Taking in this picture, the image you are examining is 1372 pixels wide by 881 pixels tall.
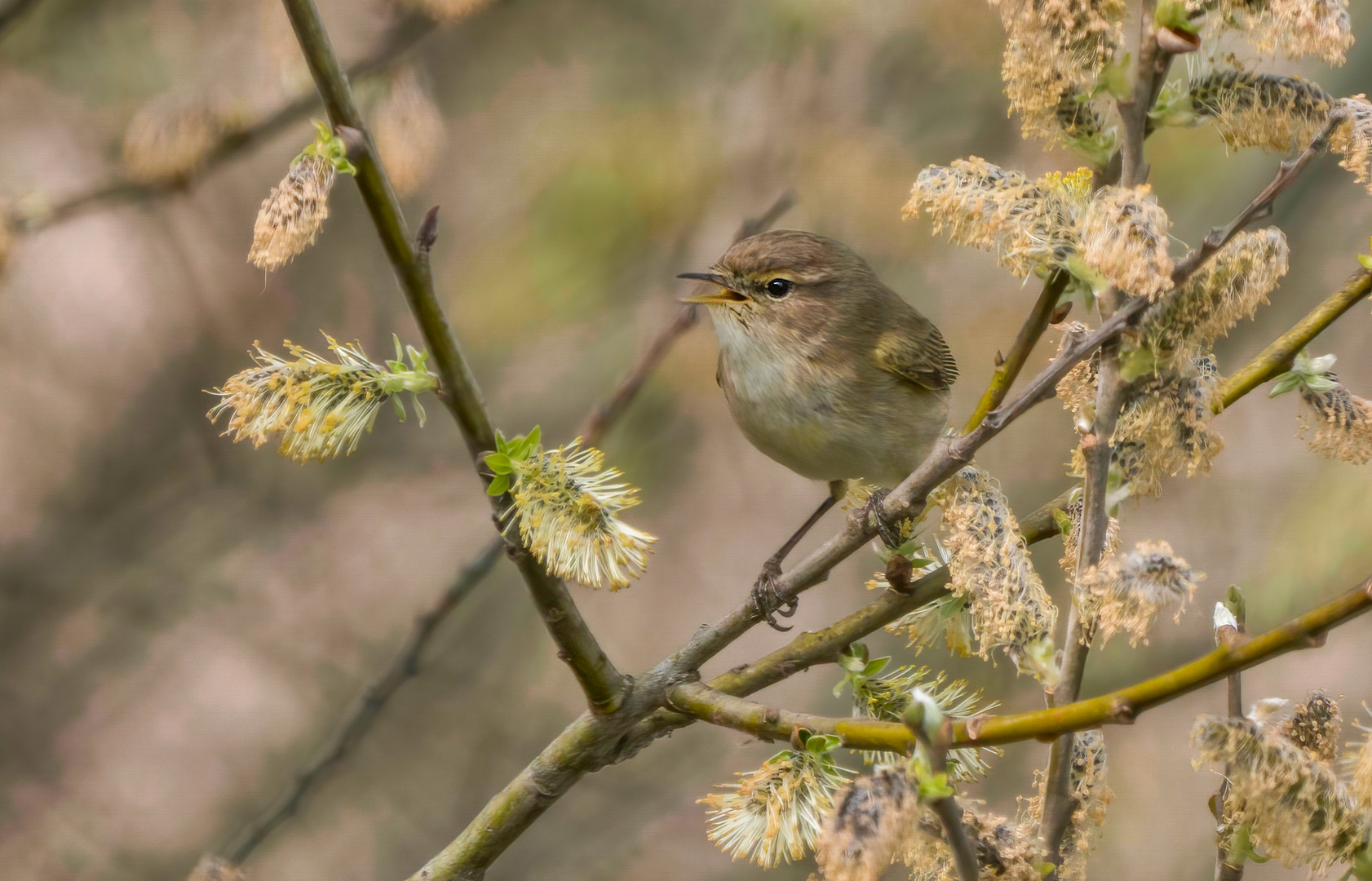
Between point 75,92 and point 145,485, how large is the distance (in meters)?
1.44

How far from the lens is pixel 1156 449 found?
4.84 feet

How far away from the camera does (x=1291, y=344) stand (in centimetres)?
168

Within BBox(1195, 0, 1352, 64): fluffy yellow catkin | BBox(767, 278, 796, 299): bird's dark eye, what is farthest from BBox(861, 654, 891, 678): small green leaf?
BBox(767, 278, 796, 299): bird's dark eye

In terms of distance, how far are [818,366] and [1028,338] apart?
177 cm

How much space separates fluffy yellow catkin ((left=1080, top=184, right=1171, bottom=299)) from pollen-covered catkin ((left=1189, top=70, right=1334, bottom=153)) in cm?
26

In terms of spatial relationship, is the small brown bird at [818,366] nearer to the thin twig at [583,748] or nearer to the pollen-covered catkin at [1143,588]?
the thin twig at [583,748]

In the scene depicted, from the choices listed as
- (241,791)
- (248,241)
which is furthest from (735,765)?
(248,241)

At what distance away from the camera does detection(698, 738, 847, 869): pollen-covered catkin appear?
144cm

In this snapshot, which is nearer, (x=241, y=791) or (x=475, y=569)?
(x=475, y=569)

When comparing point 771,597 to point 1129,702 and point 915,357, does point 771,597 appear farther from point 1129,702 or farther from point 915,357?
point 915,357

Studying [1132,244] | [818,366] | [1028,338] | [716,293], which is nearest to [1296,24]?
[1132,244]

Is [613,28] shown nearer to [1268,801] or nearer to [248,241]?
[248,241]

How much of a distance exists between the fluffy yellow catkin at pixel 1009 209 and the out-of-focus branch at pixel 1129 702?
0.53 meters

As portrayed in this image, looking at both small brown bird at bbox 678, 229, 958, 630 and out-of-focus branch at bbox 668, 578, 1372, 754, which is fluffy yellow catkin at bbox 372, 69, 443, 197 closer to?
small brown bird at bbox 678, 229, 958, 630
